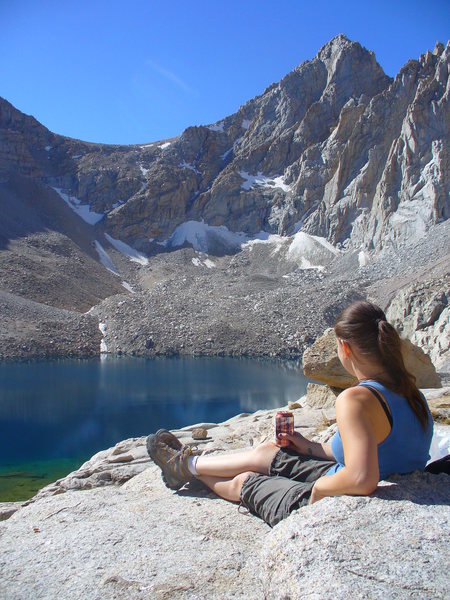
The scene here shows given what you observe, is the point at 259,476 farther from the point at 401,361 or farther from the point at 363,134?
the point at 363,134

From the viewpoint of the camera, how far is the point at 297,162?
281 ft

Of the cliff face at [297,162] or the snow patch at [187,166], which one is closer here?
the cliff face at [297,162]

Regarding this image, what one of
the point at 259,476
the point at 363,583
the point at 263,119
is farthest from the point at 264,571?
the point at 263,119

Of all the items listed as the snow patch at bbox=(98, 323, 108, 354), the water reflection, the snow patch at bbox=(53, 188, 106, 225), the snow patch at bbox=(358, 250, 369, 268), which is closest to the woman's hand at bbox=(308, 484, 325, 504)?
the water reflection

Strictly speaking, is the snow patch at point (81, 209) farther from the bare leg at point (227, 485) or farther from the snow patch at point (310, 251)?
the bare leg at point (227, 485)

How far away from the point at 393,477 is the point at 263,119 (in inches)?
3954

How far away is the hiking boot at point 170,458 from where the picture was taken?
190 inches

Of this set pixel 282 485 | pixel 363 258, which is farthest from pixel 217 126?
pixel 282 485

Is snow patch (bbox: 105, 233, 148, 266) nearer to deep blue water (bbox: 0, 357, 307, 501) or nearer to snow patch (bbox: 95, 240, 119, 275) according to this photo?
snow patch (bbox: 95, 240, 119, 275)

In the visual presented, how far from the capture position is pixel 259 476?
4.11m

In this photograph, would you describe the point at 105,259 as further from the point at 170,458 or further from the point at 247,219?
the point at 170,458

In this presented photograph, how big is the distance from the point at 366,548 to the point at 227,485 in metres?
1.94

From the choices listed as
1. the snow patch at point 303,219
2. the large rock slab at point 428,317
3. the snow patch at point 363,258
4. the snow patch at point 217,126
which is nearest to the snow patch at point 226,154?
the snow patch at point 217,126

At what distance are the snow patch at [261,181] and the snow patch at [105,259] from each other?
84.2 ft
